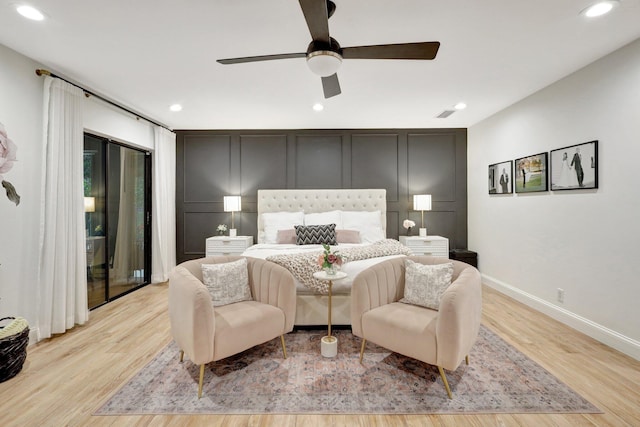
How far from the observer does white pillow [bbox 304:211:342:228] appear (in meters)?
4.82

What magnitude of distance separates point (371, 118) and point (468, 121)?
1.66m

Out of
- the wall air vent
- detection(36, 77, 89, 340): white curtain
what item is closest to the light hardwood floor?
detection(36, 77, 89, 340): white curtain

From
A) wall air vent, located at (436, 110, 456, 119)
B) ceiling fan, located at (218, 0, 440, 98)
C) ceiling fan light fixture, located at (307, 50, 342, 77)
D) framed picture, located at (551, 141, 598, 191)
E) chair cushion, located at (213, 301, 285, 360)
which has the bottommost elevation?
chair cushion, located at (213, 301, 285, 360)

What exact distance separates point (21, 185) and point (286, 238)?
9.31 feet

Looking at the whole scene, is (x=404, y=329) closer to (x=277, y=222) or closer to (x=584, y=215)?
(x=584, y=215)

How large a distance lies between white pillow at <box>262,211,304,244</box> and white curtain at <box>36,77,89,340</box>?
2.26m

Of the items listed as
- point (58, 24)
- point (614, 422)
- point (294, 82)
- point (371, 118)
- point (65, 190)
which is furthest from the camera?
point (371, 118)

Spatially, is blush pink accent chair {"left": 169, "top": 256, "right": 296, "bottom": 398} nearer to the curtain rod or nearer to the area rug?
the area rug

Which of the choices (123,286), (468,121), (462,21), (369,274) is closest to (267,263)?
(369,274)

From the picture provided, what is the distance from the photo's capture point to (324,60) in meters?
1.94

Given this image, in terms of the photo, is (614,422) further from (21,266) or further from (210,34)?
A: (21,266)

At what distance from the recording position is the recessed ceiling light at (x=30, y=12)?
83.5 inches

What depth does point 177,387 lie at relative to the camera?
2150mm

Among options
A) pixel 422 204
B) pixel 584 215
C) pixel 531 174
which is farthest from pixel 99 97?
pixel 584 215
